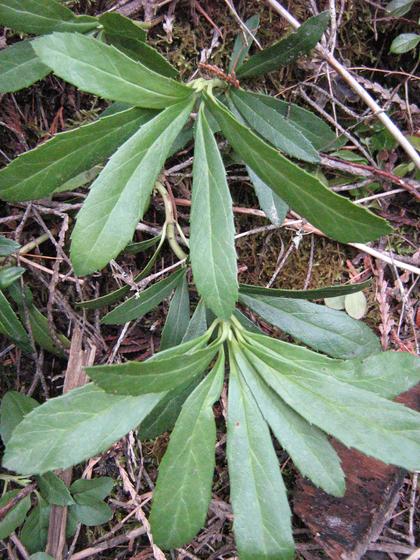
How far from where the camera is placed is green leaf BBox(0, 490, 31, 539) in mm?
1384

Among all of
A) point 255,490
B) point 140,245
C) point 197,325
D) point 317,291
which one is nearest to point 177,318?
point 197,325

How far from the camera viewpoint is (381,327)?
153 centimetres

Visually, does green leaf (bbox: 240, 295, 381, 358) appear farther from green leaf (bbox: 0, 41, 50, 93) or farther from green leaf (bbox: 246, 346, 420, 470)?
green leaf (bbox: 0, 41, 50, 93)

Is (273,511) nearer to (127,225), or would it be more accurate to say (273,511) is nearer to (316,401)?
(316,401)

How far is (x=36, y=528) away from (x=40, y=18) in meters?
1.39

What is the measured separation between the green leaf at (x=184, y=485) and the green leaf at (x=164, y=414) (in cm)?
13

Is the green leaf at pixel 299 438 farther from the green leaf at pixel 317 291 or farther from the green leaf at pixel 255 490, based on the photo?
the green leaf at pixel 317 291

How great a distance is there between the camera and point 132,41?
120 centimetres

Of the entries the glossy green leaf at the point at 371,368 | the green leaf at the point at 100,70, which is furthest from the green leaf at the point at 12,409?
the green leaf at the point at 100,70

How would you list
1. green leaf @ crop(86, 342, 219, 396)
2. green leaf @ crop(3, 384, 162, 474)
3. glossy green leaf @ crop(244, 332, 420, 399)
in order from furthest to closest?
glossy green leaf @ crop(244, 332, 420, 399) → green leaf @ crop(3, 384, 162, 474) → green leaf @ crop(86, 342, 219, 396)

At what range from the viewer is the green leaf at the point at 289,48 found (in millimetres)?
1190

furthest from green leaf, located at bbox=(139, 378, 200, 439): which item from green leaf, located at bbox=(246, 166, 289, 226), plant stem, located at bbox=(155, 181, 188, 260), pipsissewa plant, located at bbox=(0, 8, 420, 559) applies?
green leaf, located at bbox=(246, 166, 289, 226)

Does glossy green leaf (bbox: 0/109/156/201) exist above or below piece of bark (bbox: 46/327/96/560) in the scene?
above

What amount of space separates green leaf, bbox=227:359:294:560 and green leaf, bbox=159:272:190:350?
0.30 m
